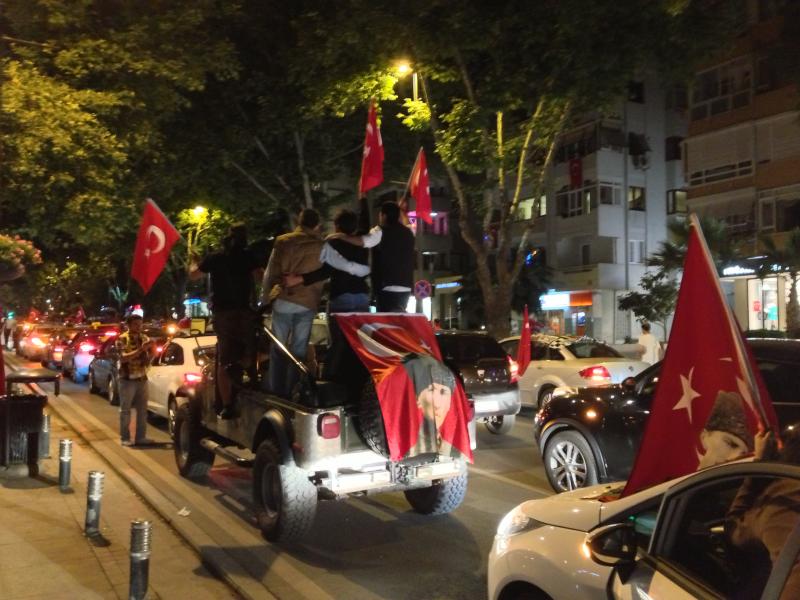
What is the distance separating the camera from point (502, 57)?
616 inches

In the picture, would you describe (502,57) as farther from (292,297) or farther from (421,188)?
(292,297)

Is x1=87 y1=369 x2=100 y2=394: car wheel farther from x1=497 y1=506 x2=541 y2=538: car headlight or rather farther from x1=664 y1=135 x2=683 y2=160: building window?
x1=664 y1=135 x2=683 y2=160: building window

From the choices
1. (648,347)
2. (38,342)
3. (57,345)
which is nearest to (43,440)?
(648,347)

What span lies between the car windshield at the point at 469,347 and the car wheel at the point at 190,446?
14.2 ft

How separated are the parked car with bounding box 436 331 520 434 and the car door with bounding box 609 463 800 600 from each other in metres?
7.80

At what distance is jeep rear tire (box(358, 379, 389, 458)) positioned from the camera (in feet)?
19.7

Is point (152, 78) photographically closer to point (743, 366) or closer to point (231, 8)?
point (231, 8)

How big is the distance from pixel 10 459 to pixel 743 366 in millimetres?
8008

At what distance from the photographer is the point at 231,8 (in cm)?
1371

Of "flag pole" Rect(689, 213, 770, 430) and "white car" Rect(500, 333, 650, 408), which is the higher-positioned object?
"flag pole" Rect(689, 213, 770, 430)

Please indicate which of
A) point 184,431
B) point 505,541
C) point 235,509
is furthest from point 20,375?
point 505,541

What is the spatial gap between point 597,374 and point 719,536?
10262 millimetres

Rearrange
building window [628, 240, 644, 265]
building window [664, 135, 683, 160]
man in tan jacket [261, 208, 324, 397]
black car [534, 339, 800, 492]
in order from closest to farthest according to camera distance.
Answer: man in tan jacket [261, 208, 324, 397] < black car [534, 339, 800, 492] < building window [628, 240, 644, 265] < building window [664, 135, 683, 160]

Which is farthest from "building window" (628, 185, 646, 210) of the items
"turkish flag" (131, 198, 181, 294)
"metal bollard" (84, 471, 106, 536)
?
"metal bollard" (84, 471, 106, 536)
